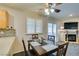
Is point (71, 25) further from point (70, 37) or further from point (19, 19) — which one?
point (19, 19)

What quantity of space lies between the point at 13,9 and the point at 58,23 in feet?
2.17

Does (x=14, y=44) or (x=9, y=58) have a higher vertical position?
(x=14, y=44)

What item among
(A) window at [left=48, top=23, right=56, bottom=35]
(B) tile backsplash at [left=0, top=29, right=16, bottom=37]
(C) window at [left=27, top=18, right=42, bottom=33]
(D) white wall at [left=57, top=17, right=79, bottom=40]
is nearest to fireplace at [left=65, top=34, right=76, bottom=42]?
(D) white wall at [left=57, top=17, right=79, bottom=40]

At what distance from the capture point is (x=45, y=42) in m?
1.66

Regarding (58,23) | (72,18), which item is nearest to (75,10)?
(72,18)

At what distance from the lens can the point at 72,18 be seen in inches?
62.4

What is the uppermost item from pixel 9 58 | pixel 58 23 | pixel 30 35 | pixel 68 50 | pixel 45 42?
pixel 58 23

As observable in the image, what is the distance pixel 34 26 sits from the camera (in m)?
1.65

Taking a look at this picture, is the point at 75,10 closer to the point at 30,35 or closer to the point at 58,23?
the point at 58,23

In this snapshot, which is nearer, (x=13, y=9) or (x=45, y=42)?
(x=13, y=9)

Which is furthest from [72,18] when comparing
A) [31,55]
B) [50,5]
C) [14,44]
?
[14,44]

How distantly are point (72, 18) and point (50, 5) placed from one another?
36cm

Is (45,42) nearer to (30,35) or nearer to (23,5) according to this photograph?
(30,35)

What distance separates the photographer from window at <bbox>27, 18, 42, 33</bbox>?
163cm
